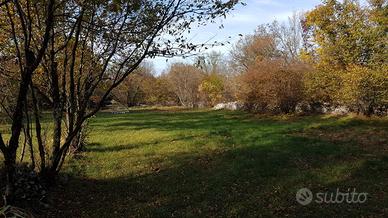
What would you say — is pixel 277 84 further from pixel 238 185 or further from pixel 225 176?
pixel 238 185

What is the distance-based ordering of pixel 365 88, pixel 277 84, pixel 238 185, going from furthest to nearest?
pixel 277 84
pixel 365 88
pixel 238 185

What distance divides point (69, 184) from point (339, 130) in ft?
47.5

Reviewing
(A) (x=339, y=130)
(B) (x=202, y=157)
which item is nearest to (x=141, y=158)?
(B) (x=202, y=157)

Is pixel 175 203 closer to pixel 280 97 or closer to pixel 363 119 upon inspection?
pixel 363 119

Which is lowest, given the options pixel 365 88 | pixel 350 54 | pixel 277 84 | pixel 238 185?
pixel 238 185

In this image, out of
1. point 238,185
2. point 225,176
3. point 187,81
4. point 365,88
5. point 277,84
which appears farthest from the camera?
point 187,81

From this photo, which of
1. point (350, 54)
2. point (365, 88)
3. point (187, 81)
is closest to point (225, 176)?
point (365, 88)

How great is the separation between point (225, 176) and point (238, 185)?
3.03ft

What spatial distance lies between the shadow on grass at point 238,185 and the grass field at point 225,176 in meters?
0.02

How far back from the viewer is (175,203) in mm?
8227

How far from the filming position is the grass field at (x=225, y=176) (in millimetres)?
7758

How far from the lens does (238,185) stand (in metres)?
9.52

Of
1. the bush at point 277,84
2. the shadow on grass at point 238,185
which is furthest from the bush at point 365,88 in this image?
the shadow on grass at point 238,185

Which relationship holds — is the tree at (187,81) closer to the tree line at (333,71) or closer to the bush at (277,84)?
the tree line at (333,71)
